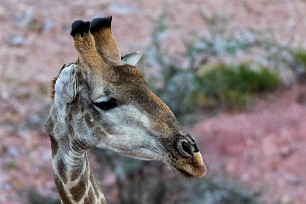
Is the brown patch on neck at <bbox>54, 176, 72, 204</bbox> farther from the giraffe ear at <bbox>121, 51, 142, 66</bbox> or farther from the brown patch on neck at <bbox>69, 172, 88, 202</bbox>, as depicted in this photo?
A: the giraffe ear at <bbox>121, 51, 142, 66</bbox>

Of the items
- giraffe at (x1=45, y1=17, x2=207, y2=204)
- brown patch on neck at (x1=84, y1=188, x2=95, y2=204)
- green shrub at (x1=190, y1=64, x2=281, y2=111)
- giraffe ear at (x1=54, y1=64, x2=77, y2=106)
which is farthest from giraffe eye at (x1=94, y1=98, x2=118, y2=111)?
green shrub at (x1=190, y1=64, x2=281, y2=111)

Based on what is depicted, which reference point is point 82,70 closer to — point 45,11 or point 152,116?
point 152,116

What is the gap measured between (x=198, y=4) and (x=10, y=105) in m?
2.89

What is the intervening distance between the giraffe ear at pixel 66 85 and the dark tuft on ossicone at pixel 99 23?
0.16m

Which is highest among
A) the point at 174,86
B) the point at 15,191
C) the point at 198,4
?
the point at 198,4

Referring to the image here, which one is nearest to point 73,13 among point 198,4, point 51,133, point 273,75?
point 198,4

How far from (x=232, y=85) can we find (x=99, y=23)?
5.59 metres

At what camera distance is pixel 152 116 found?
10.4 feet

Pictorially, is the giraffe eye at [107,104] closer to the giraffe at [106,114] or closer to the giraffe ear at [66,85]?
the giraffe at [106,114]

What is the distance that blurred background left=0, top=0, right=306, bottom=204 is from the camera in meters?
6.94

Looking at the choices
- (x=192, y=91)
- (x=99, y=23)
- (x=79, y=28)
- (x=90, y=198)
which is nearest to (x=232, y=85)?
(x=192, y=91)

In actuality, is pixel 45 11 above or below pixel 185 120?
above

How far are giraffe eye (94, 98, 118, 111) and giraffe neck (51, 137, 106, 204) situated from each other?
26 centimetres

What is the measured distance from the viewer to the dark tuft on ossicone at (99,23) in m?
3.36
